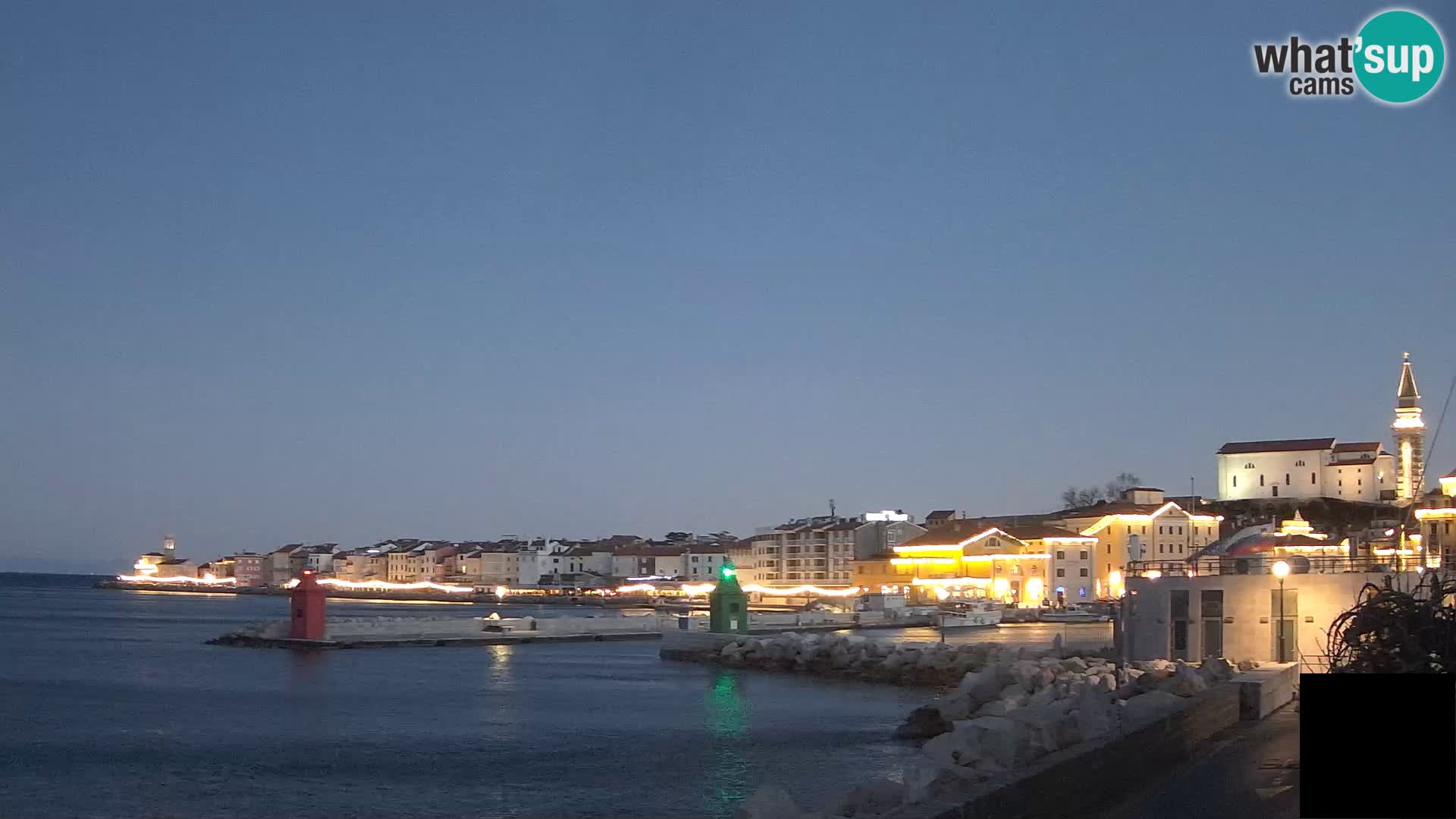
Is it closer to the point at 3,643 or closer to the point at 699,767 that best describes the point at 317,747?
the point at 699,767

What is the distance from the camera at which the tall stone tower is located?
3723 inches

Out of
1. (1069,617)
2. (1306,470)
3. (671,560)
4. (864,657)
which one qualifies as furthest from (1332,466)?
(864,657)

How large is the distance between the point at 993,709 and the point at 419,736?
10.5 metres

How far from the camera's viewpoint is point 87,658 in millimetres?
47281

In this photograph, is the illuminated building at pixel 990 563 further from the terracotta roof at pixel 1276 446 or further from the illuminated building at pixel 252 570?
the illuminated building at pixel 252 570

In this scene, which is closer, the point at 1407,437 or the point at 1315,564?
the point at 1315,564

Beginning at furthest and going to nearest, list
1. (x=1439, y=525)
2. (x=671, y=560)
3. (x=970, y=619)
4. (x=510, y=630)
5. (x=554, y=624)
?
(x=671, y=560) < (x=970, y=619) < (x=554, y=624) < (x=510, y=630) < (x=1439, y=525)

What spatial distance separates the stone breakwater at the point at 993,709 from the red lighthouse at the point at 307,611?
754 inches

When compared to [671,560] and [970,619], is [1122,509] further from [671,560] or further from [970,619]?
[671,560]

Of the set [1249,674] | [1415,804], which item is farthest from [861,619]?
[1415,804]

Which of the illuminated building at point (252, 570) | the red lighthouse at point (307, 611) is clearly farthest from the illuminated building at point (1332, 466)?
the illuminated building at point (252, 570)

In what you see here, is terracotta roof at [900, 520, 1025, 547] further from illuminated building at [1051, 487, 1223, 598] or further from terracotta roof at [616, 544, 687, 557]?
terracotta roof at [616, 544, 687, 557]

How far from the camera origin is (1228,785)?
35.0ft

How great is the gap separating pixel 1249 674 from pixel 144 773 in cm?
1532
